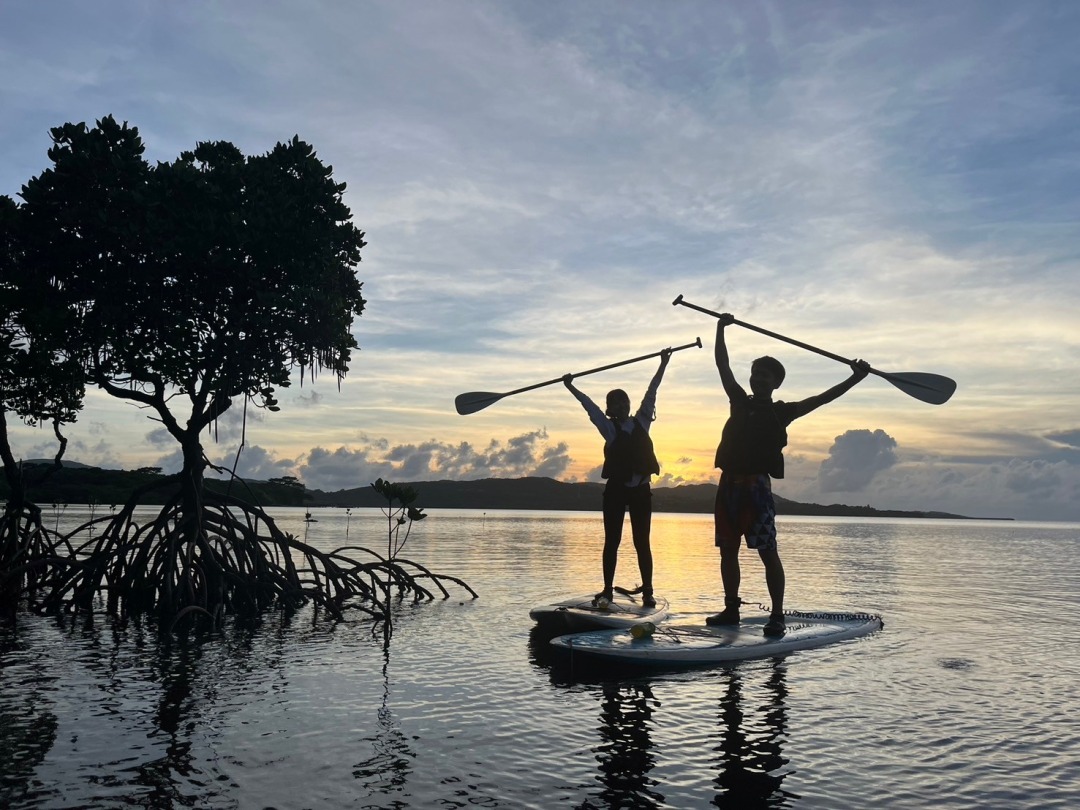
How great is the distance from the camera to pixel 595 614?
44.3ft

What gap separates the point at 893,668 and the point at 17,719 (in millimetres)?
11716

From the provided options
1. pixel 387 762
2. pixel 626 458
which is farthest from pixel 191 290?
pixel 387 762

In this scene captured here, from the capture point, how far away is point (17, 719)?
9.00 m

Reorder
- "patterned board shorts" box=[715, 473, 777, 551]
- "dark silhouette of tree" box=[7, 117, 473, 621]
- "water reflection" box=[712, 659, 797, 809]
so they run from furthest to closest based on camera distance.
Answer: "dark silhouette of tree" box=[7, 117, 473, 621], "patterned board shorts" box=[715, 473, 777, 551], "water reflection" box=[712, 659, 797, 809]

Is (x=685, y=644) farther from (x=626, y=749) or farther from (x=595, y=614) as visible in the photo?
(x=626, y=749)

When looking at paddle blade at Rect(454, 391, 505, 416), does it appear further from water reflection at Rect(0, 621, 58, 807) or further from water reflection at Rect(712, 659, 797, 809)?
water reflection at Rect(0, 621, 58, 807)

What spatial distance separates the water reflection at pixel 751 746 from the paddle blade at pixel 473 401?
767 centimetres

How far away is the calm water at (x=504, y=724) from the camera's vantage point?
7059 millimetres

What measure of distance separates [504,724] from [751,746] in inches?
105

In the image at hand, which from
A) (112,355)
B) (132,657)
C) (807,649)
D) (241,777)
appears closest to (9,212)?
(112,355)

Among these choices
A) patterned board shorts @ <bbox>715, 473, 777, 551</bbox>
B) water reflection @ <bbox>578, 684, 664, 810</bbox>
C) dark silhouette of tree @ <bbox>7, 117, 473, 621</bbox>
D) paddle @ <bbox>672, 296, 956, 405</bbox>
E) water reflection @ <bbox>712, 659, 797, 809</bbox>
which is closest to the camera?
water reflection @ <bbox>578, 684, 664, 810</bbox>

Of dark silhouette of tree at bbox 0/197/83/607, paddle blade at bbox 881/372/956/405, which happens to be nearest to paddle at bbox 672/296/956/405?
paddle blade at bbox 881/372/956/405

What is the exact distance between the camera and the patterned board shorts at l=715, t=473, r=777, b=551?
11.5 m

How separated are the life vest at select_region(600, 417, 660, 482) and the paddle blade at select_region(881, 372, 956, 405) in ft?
12.7
